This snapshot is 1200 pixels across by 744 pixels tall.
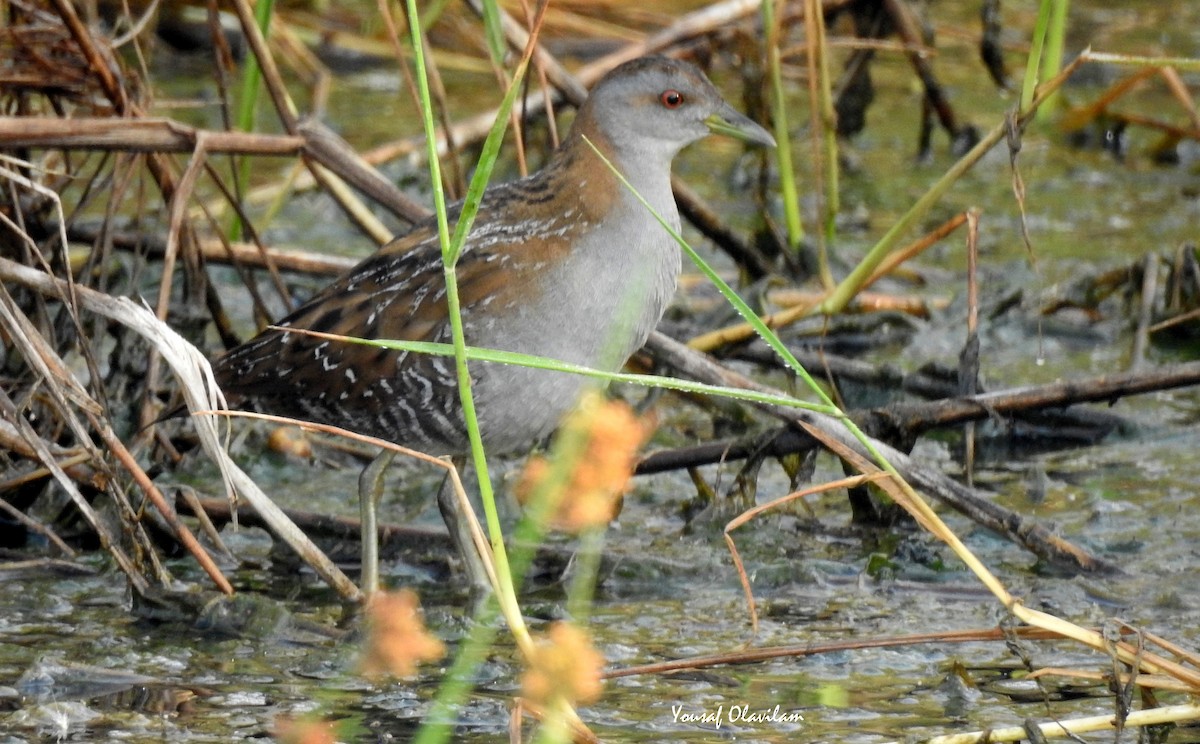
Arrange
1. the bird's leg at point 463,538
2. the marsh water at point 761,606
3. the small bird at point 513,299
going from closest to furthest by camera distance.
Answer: the marsh water at point 761,606 < the small bird at point 513,299 < the bird's leg at point 463,538

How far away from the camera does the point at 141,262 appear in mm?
4152

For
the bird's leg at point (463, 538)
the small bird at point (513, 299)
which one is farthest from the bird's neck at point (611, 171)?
the bird's leg at point (463, 538)

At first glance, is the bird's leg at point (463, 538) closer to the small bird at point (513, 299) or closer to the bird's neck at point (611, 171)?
the small bird at point (513, 299)

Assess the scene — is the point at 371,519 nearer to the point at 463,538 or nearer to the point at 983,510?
the point at 463,538

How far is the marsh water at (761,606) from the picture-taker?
2.90 meters

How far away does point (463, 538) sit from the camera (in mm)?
3746

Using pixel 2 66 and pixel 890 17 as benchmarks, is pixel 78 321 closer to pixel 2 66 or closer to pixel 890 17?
pixel 2 66

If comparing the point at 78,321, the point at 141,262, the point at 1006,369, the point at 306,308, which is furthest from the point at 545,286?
the point at 1006,369

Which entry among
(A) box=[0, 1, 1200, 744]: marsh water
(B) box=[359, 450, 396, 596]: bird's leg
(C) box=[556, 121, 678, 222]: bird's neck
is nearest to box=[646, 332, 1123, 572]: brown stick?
(A) box=[0, 1, 1200, 744]: marsh water

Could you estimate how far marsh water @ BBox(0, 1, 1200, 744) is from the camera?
290 cm

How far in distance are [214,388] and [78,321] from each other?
44 cm

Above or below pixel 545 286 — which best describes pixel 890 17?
above

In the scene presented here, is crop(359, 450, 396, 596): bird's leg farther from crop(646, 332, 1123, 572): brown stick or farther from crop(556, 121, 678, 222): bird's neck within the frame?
crop(646, 332, 1123, 572): brown stick

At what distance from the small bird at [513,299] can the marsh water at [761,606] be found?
36cm
